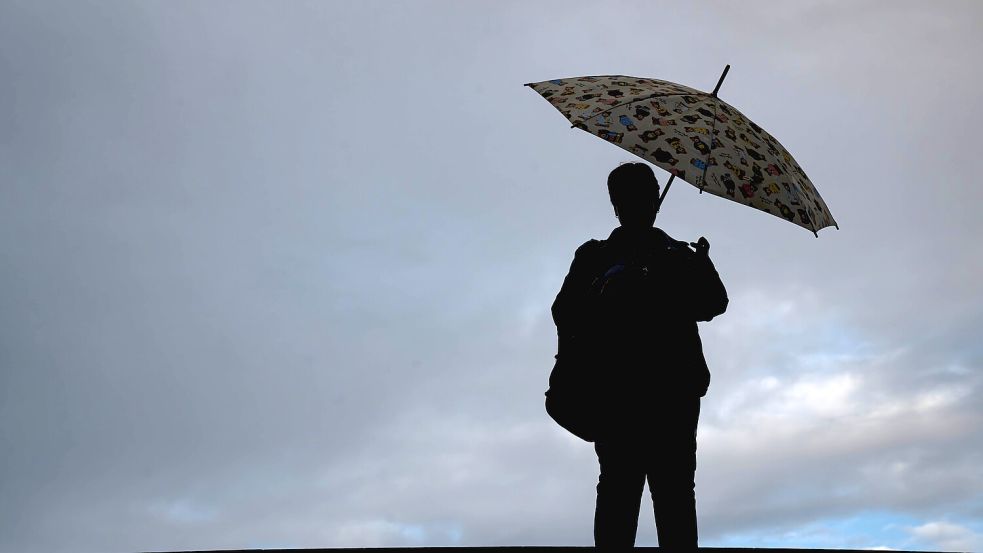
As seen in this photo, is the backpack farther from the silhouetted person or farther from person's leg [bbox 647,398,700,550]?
person's leg [bbox 647,398,700,550]

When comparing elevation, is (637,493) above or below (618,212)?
below

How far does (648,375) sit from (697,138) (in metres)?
1.36

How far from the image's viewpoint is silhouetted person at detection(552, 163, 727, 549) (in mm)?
4062

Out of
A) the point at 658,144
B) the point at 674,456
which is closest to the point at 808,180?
the point at 658,144

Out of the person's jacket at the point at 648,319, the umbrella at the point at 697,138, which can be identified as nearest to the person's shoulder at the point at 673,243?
the person's jacket at the point at 648,319

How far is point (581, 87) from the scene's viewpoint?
17.3 ft

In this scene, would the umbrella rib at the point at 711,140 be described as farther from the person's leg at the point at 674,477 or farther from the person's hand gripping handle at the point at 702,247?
the person's leg at the point at 674,477

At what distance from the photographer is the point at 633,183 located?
4.27m

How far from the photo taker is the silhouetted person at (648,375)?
4062 millimetres

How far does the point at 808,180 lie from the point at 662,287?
73.4 inches

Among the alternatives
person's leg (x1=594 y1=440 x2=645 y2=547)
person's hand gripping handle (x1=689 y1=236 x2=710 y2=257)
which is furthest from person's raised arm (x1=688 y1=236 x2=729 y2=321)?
person's leg (x1=594 y1=440 x2=645 y2=547)

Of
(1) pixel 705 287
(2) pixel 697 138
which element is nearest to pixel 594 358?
(1) pixel 705 287

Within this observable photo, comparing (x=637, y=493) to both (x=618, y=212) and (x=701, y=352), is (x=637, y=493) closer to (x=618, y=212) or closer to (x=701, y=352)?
(x=701, y=352)

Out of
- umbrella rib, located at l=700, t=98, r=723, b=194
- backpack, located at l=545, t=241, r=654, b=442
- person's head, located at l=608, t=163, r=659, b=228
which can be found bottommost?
backpack, located at l=545, t=241, r=654, b=442
